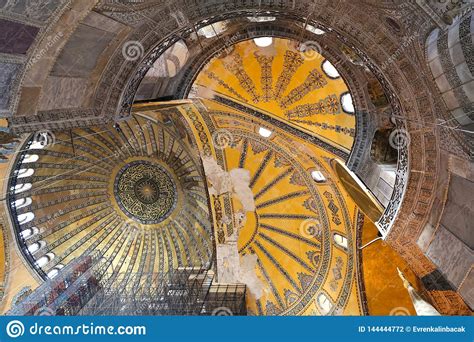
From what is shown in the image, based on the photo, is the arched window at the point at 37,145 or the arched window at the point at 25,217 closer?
the arched window at the point at 37,145

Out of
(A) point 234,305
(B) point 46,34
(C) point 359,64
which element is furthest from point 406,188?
(A) point 234,305

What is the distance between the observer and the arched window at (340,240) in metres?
9.52

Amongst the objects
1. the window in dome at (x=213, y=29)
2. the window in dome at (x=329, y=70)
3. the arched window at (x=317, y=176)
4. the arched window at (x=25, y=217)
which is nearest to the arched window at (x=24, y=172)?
the arched window at (x=25, y=217)

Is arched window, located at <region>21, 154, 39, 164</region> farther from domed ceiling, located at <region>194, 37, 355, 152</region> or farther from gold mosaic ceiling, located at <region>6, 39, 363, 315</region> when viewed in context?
domed ceiling, located at <region>194, 37, 355, 152</region>

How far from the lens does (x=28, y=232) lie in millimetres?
11250

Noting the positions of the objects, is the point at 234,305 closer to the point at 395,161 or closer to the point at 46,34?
the point at 395,161

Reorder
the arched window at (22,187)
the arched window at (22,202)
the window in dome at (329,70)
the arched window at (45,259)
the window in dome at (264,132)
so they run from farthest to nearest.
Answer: the arched window at (45,259)
the arched window at (22,202)
the arched window at (22,187)
the window in dome at (264,132)
the window in dome at (329,70)

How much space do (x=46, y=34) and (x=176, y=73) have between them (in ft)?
9.03

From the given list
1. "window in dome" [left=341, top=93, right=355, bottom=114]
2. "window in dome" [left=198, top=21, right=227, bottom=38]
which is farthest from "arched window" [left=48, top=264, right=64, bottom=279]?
"window in dome" [left=341, top=93, right=355, bottom=114]

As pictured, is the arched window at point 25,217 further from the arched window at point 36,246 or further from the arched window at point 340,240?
the arched window at point 340,240

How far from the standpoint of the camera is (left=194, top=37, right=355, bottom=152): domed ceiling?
700 cm

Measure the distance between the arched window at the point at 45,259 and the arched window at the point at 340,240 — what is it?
8.38 meters

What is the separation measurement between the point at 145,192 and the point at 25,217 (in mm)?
3737

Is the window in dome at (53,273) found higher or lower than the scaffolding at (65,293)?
higher
